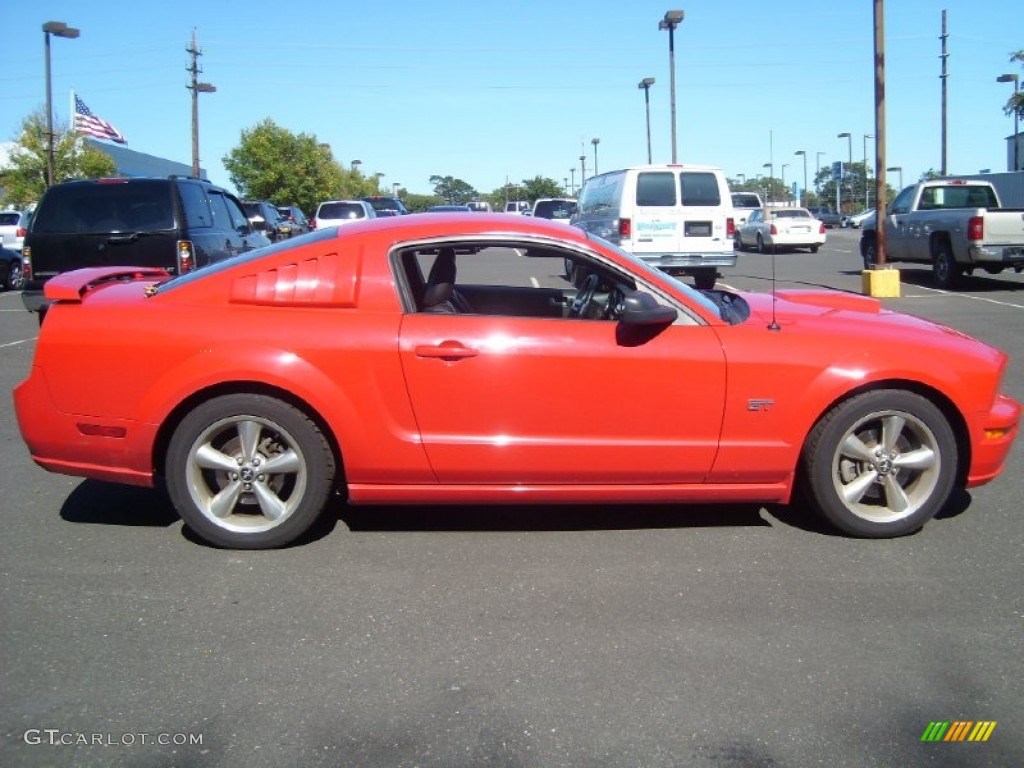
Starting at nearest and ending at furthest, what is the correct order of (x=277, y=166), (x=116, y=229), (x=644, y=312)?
(x=644, y=312), (x=116, y=229), (x=277, y=166)

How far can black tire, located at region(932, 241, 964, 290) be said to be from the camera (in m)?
16.5

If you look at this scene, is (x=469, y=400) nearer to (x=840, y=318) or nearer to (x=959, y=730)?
(x=840, y=318)

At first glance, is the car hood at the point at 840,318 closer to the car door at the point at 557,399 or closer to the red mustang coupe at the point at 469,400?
the red mustang coupe at the point at 469,400

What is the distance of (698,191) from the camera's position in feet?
54.3

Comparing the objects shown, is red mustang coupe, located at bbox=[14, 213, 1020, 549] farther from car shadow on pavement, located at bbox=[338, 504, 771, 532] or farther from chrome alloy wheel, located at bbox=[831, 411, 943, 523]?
car shadow on pavement, located at bbox=[338, 504, 771, 532]

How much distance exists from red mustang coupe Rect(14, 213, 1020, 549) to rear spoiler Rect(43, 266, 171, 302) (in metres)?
0.03

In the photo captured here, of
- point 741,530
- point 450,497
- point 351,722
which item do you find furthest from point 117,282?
point 741,530

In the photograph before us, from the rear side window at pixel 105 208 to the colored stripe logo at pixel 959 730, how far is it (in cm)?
901

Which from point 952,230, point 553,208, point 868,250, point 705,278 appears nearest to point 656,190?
point 705,278

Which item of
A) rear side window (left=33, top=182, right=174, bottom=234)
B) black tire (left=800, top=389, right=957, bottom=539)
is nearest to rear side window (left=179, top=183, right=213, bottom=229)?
rear side window (left=33, top=182, right=174, bottom=234)

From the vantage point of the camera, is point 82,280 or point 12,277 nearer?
point 82,280

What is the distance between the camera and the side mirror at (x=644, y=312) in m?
4.23

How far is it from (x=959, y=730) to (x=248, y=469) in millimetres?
3034

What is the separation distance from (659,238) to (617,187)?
126 centimetres
